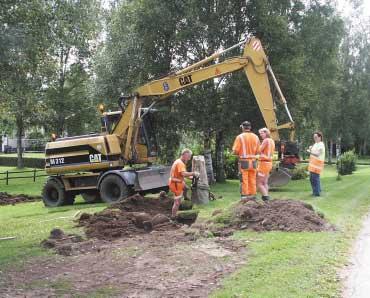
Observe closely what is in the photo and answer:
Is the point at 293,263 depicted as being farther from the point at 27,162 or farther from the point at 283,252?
the point at 27,162

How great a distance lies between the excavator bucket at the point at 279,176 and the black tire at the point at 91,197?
5832mm

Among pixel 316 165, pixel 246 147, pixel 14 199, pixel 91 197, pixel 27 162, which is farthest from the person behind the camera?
pixel 27 162

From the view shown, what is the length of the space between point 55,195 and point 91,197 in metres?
1.24

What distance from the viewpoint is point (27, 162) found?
4006 centimetres

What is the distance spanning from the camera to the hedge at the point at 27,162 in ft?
127

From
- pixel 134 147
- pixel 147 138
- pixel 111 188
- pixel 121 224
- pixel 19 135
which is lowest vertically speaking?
pixel 121 224

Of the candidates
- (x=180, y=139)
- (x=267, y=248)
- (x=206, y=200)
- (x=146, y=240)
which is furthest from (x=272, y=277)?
(x=180, y=139)

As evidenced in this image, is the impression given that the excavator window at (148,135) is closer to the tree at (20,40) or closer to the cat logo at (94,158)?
the cat logo at (94,158)

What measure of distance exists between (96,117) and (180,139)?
38.2 feet

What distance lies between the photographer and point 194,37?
21391 mm

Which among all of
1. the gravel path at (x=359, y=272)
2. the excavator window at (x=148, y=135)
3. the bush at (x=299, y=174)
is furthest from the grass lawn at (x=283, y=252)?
the bush at (x=299, y=174)

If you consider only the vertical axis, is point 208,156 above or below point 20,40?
below

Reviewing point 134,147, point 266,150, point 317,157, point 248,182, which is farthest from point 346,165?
point 248,182

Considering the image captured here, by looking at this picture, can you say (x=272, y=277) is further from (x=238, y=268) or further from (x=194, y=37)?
(x=194, y=37)
